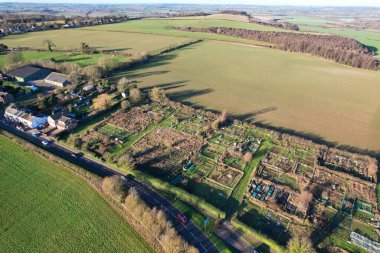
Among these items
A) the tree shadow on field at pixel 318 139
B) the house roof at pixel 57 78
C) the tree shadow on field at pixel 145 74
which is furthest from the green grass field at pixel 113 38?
the tree shadow on field at pixel 318 139

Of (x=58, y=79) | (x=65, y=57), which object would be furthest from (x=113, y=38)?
(x=58, y=79)

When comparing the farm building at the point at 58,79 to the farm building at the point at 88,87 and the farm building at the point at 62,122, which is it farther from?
the farm building at the point at 62,122

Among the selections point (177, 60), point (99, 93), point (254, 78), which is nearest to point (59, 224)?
point (99, 93)

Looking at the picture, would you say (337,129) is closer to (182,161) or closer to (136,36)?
(182,161)

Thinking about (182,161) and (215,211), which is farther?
(182,161)

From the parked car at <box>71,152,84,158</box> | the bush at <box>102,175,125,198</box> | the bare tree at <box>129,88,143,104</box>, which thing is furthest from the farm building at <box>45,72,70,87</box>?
the bush at <box>102,175,125,198</box>
